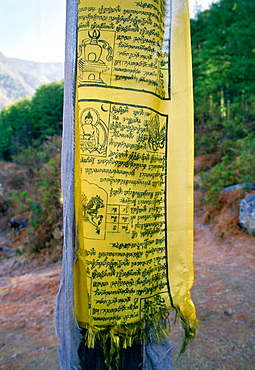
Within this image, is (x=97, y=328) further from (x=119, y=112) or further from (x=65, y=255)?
(x=119, y=112)

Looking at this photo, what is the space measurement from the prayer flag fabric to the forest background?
5826mm

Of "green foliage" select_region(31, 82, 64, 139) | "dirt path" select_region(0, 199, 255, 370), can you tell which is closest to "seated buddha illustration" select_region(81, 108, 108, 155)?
"dirt path" select_region(0, 199, 255, 370)

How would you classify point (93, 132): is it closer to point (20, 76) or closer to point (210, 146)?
point (210, 146)

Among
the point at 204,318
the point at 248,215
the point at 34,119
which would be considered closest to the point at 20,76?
the point at 34,119

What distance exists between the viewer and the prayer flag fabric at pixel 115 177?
4.26 feet

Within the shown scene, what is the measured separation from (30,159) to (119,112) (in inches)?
480

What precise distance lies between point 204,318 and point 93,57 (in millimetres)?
2912

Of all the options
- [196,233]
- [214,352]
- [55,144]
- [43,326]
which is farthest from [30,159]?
[214,352]

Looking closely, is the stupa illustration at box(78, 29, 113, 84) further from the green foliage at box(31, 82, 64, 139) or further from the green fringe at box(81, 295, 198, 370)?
the green foliage at box(31, 82, 64, 139)

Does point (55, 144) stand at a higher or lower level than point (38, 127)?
lower

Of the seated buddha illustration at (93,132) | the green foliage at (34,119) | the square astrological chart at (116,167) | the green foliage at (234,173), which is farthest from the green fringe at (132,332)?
the green foliage at (34,119)

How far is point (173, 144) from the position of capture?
1.46 metres

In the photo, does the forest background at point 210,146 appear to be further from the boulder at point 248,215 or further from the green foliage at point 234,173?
the boulder at point 248,215

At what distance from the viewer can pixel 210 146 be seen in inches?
500
